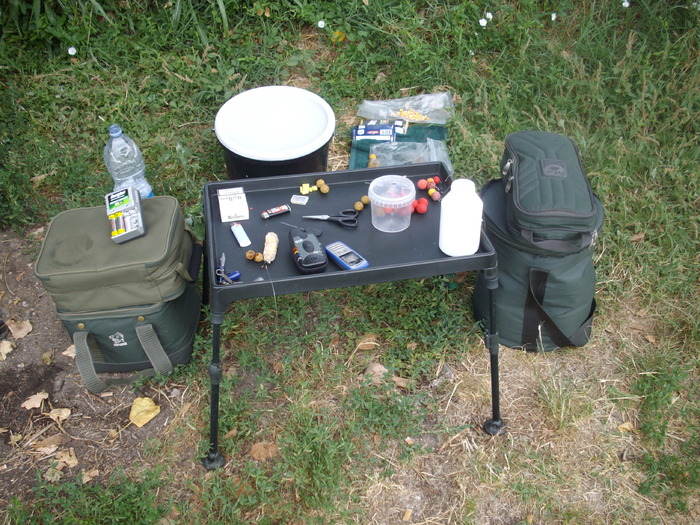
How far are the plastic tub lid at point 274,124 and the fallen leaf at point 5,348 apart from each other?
1.30m

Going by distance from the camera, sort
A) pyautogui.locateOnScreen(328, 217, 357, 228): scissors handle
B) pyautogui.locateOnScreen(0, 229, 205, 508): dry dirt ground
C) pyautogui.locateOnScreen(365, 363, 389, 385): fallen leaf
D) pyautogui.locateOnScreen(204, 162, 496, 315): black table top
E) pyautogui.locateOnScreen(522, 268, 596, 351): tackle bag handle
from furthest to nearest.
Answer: pyautogui.locateOnScreen(365, 363, 389, 385): fallen leaf < pyautogui.locateOnScreen(522, 268, 596, 351): tackle bag handle < pyautogui.locateOnScreen(0, 229, 205, 508): dry dirt ground < pyautogui.locateOnScreen(328, 217, 357, 228): scissors handle < pyautogui.locateOnScreen(204, 162, 496, 315): black table top

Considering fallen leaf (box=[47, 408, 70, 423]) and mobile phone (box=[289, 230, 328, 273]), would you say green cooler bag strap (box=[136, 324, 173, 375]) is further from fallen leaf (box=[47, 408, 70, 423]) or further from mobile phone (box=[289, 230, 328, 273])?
mobile phone (box=[289, 230, 328, 273])

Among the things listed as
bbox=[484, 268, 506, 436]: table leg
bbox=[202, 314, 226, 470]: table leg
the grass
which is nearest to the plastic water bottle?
the grass

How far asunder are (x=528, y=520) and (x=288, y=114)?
6.67ft

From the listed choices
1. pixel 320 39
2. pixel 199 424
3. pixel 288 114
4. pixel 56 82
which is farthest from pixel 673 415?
pixel 56 82

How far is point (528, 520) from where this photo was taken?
2178 millimetres

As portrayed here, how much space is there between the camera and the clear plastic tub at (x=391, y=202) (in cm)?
210

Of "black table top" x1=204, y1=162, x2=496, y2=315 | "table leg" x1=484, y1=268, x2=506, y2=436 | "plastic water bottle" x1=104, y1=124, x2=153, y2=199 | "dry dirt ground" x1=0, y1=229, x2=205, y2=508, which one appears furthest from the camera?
"plastic water bottle" x1=104, y1=124, x2=153, y2=199

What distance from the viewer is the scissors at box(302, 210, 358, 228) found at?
220cm

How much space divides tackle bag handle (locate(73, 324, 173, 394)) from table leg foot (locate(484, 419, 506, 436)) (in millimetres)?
1305

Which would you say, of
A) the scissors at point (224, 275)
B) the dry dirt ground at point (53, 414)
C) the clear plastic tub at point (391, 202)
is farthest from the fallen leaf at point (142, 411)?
the clear plastic tub at point (391, 202)

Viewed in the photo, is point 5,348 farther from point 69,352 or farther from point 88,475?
point 88,475

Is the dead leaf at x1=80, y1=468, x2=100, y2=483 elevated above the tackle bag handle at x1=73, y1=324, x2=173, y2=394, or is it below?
below

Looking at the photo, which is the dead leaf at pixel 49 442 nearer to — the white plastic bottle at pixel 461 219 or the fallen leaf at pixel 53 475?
the fallen leaf at pixel 53 475
